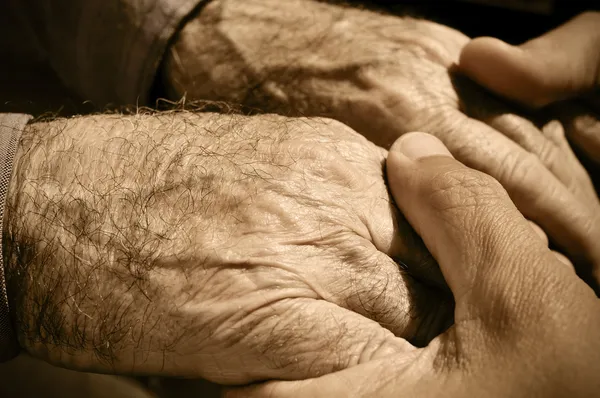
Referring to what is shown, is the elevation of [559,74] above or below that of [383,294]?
above

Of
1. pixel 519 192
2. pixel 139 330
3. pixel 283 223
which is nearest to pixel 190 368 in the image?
pixel 139 330

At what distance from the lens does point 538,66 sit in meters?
0.86

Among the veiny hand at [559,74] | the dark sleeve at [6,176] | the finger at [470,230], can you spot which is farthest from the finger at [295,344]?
the veiny hand at [559,74]

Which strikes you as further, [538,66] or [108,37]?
[108,37]

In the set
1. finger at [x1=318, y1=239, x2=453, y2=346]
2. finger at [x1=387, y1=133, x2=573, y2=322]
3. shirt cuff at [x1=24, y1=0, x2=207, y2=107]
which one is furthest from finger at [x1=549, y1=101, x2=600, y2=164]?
shirt cuff at [x1=24, y1=0, x2=207, y2=107]

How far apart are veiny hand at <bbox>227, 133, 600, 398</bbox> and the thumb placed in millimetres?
264

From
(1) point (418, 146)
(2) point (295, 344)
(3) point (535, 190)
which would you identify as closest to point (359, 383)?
(2) point (295, 344)

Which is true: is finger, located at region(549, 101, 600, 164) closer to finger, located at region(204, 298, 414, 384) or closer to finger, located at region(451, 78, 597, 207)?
finger, located at region(451, 78, 597, 207)

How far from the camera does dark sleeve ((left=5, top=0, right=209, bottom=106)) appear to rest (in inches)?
39.6

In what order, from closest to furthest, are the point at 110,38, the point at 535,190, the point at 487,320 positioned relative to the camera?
the point at 487,320 → the point at 535,190 → the point at 110,38

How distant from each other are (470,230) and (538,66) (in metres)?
0.38

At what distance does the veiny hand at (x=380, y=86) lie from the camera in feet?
2.84

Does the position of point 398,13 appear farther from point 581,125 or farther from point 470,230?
point 470,230

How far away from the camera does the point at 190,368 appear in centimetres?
66
